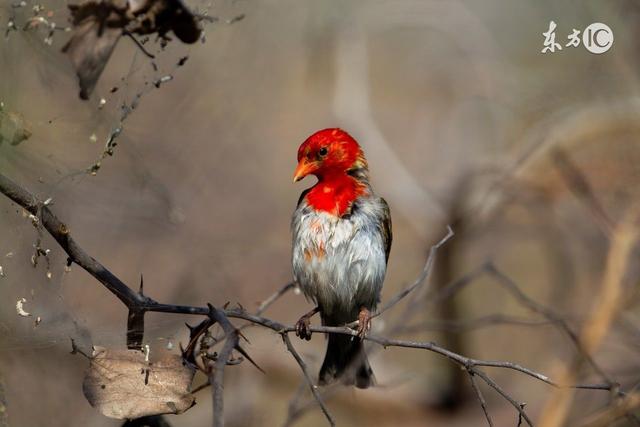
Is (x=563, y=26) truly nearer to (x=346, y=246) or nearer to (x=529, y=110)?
(x=529, y=110)

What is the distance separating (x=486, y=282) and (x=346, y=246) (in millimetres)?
6983

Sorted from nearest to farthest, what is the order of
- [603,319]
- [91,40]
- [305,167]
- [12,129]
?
[91,40]
[12,129]
[603,319]
[305,167]

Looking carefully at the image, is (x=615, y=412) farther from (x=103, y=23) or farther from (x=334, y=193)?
(x=334, y=193)

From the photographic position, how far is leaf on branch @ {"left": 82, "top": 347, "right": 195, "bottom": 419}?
2.45 m

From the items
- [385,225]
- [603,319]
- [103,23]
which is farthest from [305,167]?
[103,23]

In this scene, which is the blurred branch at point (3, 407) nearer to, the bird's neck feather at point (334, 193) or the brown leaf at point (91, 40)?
the brown leaf at point (91, 40)

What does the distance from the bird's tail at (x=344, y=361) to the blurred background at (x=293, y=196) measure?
11.4 inches

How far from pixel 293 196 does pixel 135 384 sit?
9.27 m

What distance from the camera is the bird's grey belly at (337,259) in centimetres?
439

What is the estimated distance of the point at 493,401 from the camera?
26.0 ft

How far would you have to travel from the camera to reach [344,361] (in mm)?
4996

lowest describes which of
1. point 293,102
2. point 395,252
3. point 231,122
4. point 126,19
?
point 126,19

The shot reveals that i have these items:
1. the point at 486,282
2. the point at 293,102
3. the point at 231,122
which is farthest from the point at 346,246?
the point at 293,102

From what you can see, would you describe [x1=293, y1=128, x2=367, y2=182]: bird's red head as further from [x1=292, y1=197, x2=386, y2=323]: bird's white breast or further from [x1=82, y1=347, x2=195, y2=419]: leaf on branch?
[x1=82, y1=347, x2=195, y2=419]: leaf on branch
